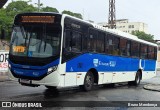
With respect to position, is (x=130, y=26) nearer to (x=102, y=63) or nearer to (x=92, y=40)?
(x=102, y=63)

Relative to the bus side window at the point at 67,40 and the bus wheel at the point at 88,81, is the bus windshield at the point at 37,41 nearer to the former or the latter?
the bus side window at the point at 67,40

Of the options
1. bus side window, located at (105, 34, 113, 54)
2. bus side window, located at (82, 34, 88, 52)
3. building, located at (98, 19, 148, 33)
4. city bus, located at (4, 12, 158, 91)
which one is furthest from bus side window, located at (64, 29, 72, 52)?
building, located at (98, 19, 148, 33)

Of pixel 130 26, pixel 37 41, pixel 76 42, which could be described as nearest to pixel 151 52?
pixel 76 42

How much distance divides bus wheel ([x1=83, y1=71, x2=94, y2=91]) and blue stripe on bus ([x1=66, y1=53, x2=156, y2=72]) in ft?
1.13

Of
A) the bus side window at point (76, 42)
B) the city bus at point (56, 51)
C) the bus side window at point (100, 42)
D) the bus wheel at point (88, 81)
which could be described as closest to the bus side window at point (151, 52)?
the city bus at point (56, 51)

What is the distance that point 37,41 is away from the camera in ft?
47.1

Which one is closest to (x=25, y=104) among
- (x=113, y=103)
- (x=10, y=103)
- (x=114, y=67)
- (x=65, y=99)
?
(x=10, y=103)

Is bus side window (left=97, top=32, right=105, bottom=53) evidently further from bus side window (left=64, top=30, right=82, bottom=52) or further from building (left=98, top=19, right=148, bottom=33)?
building (left=98, top=19, right=148, bottom=33)

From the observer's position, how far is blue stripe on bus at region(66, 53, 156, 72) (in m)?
15.6

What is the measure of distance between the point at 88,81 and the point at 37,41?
365cm

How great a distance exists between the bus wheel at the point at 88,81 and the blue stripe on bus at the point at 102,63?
0.35 meters

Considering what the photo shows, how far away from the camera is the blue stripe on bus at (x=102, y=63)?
15.6m

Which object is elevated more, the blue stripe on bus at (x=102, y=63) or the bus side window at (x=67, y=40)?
the bus side window at (x=67, y=40)

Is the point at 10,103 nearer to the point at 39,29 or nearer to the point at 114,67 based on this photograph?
the point at 39,29
